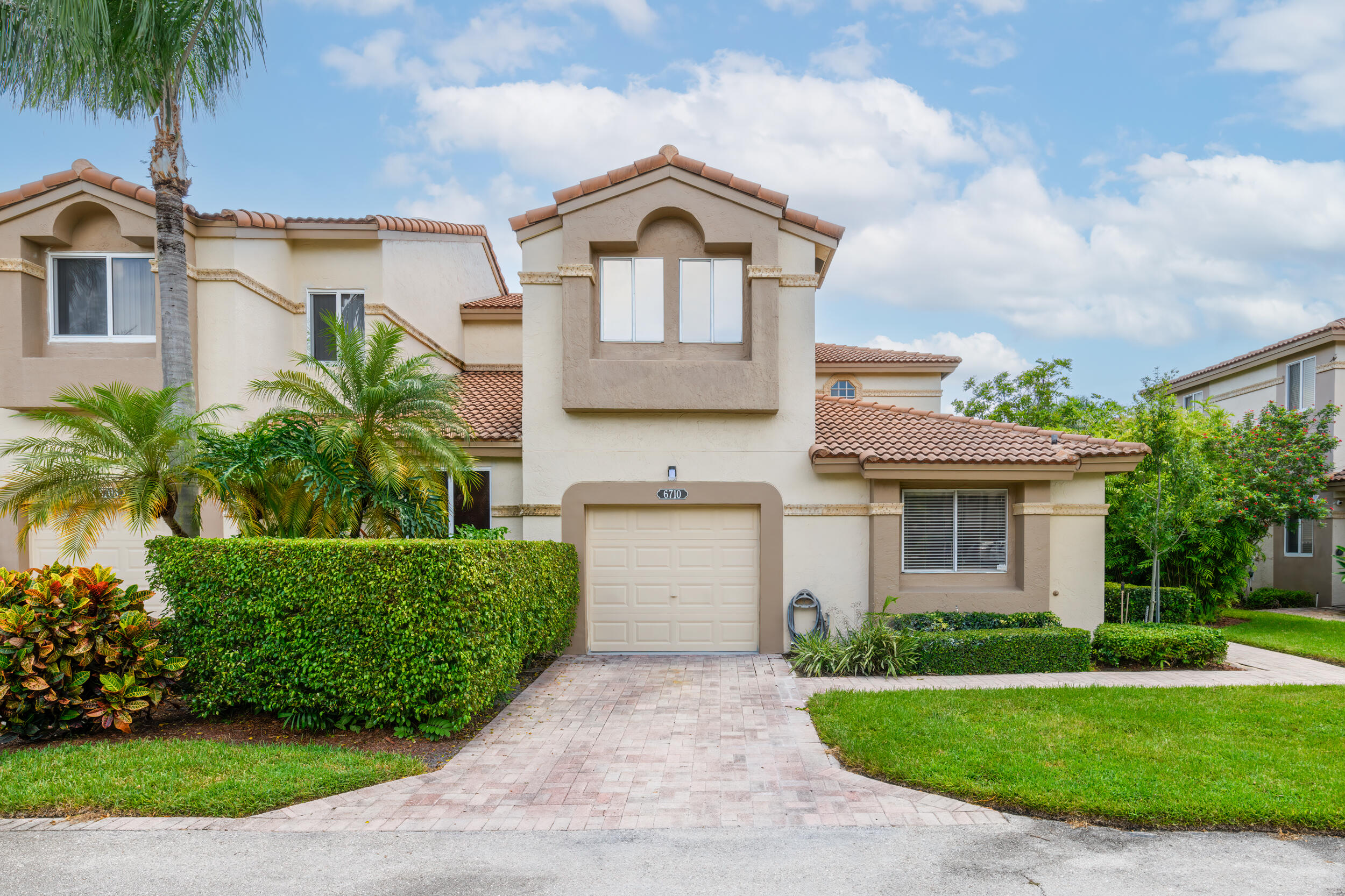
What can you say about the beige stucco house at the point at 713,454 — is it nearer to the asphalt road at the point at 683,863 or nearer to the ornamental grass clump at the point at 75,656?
the ornamental grass clump at the point at 75,656

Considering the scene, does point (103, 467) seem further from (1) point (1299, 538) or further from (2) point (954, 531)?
(1) point (1299, 538)

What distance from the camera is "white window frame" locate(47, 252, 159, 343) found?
13.7 m

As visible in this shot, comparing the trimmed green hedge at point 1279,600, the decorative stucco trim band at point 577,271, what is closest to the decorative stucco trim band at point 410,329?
the decorative stucco trim band at point 577,271

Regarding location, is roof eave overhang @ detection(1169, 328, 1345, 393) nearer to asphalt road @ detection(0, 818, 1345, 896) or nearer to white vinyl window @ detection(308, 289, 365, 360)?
asphalt road @ detection(0, 818, 1345, 896)

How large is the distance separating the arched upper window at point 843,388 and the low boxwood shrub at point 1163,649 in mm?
12942

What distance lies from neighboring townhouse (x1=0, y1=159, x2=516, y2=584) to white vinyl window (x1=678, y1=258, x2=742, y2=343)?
15.5 ft

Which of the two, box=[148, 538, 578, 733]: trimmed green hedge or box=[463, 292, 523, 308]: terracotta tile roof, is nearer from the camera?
box=[148, 538, 578, 733]: trimmed green hedge

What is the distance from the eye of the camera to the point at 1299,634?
15.5m

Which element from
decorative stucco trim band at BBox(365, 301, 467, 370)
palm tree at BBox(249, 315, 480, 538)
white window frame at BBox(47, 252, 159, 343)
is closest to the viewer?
palm tree at BBox(249, 315, 480, 538)

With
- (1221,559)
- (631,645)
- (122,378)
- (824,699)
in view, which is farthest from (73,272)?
(1221,559)

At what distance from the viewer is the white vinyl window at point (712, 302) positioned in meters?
12.9

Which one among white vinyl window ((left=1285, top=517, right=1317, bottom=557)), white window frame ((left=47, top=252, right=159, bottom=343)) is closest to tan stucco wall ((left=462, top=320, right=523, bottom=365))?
white window frame ((left=47, top=252, right=159, bottom=343))

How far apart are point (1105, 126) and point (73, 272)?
20028mm

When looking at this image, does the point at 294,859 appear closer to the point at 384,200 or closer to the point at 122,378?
the point at 122,378
